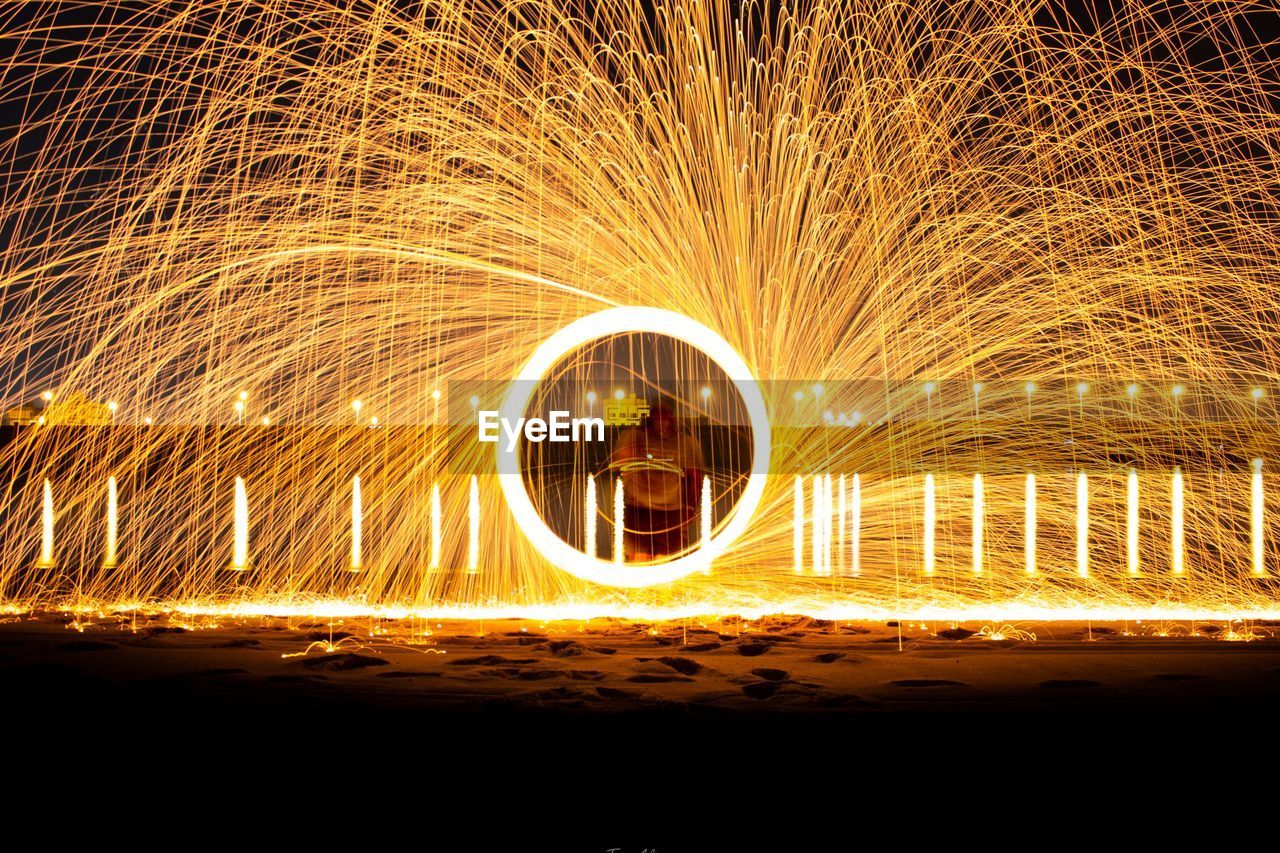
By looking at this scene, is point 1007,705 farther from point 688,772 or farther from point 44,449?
point 44,449

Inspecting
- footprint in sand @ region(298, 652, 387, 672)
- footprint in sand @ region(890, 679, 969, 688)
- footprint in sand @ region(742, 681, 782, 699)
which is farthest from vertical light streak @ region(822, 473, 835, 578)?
footprint in sand @ region(298, 652, 387, 672)

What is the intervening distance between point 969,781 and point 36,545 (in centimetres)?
1284

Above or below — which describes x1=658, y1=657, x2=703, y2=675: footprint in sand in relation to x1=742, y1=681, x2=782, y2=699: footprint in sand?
above

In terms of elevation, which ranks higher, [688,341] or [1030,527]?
[688,341]

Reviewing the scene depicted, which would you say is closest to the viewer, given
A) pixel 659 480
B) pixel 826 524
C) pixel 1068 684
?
pixel 1068 684

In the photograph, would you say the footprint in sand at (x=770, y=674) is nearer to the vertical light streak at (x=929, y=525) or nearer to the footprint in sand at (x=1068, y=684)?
the footprint in sand at (x=1068, y=684)

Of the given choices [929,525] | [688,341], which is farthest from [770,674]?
[688,341]

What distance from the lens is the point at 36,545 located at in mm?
13406

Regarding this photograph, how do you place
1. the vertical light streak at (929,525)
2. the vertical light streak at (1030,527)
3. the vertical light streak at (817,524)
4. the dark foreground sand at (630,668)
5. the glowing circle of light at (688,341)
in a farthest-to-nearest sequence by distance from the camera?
the vertical light streak at (817,524), the vertical light streak at (929,525), the glowing circle of light at (688,341), the vertical light streak at (1030,527), the dark foreground sand at (630,668)

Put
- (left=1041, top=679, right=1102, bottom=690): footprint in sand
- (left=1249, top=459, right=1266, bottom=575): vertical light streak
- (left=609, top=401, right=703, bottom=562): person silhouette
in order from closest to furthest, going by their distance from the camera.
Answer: (left=1041, top=679, right=1102, bottom=690): footprint in sand < (left=1249, top=459, right=1266, bottom=575): vertical light streak < (left=609, top=401, right=703, bottom=562): person silhouette

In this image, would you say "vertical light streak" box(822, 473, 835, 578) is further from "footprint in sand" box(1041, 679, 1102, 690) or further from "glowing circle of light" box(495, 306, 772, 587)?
"footprint in sand" box(1041, 679, 1102, 690)

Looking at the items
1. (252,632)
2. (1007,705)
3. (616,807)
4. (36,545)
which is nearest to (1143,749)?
(1007,705)

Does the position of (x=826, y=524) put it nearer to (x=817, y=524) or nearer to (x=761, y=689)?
(x=817, y=524)

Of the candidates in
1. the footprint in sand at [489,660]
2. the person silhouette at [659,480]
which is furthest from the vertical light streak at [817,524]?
the footprint in sand at [489,660]
